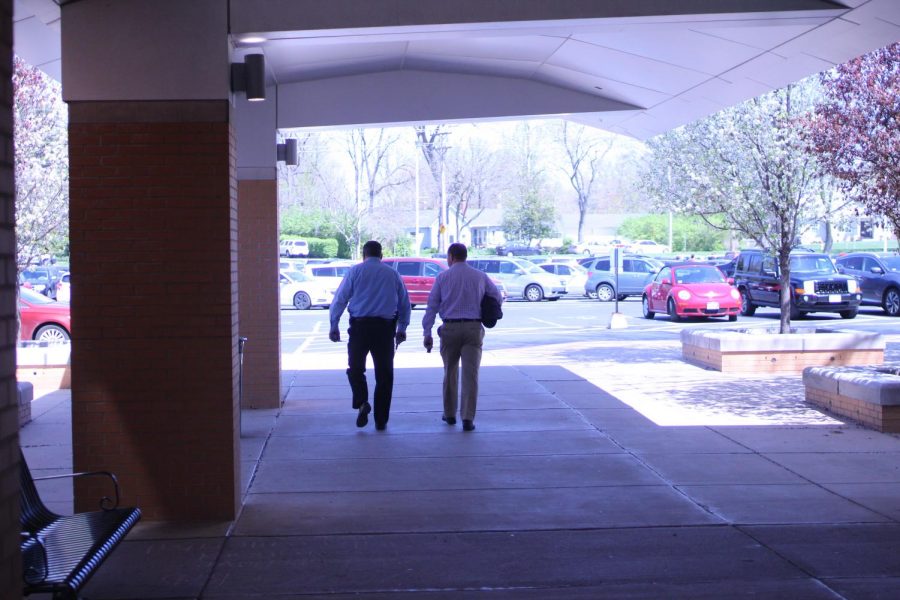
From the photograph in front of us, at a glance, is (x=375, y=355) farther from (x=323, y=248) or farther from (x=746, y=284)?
(x=323, y=248)

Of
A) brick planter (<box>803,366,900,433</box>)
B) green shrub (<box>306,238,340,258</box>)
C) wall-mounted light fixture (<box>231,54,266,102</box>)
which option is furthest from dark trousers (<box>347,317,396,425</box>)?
green shrub (<box>306,238,340,258</box>)

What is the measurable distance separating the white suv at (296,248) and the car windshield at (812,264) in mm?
32065

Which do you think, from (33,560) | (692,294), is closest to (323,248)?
(692,294)

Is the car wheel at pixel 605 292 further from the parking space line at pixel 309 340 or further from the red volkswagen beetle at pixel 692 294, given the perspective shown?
the parking space line at pixel 309 340

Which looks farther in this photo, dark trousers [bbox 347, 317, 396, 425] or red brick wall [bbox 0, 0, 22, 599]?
dark trousers [bbox 347, 317, 396, 425]

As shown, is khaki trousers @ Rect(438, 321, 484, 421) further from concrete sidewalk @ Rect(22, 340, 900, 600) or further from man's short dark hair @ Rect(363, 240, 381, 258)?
man's short dark hair @ Rect(363, 240, 381, 258)

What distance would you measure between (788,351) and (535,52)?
7028 millimetres

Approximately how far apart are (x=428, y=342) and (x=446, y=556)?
→ 14.4 ft

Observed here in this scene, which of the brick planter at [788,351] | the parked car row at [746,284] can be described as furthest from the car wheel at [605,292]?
the brick planter at [788,351]

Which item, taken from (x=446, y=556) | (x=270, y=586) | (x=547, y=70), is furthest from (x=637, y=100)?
(x=270, y=586)

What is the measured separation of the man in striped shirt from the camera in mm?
10055

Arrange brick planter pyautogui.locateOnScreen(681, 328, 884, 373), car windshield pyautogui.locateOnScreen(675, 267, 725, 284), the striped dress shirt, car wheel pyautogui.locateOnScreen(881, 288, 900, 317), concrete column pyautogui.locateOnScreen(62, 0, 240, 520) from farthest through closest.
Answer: car wheel pyautogui.locateOnScreen(881, 288, 900, 317)
car windshield pyautogui.locateOnScreen(675, 267, 725, 284)
brick planter pyautogui.locateOnScreen(681, 328, 884, 373)
the striped dress shirt
concrete column pyautogui.locateOnScreen(62, 0, 240, 520)

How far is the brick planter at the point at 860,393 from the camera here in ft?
33.0

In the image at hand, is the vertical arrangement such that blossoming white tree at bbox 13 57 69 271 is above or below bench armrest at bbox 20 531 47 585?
above
